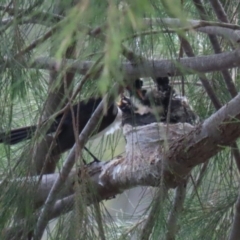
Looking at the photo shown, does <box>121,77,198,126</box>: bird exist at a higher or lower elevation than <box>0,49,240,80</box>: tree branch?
higher

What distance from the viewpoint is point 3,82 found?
1.16m

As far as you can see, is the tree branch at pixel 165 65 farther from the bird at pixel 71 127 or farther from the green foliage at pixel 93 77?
the bird at pixel 71 127

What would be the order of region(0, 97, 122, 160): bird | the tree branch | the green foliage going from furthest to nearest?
region(0, 97, 122, 160): bird, the tree branch, the green foliage

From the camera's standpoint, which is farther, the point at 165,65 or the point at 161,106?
the point at 161,106

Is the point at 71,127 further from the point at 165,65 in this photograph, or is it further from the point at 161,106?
the point at 165,65

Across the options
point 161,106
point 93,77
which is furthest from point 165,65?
point 161,106

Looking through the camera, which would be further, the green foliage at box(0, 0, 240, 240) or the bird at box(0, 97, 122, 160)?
the bird at box(0, 97, 122, 160)

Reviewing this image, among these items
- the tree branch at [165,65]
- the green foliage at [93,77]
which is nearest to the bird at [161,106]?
the green foliage at [93,77]

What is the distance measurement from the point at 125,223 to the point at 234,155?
0.50 metres

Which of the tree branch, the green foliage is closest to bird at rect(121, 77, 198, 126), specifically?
the green foliage

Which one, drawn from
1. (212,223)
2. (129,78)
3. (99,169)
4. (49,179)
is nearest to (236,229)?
(212,223)

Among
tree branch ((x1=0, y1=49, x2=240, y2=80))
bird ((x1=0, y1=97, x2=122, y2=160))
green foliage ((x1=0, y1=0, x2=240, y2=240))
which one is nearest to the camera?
green foliage ((x1=0, y1=0, x2=240, y2=240))

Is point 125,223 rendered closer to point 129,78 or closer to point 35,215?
point 35,215

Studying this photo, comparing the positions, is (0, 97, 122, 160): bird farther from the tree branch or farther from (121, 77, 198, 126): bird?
the tree branch
